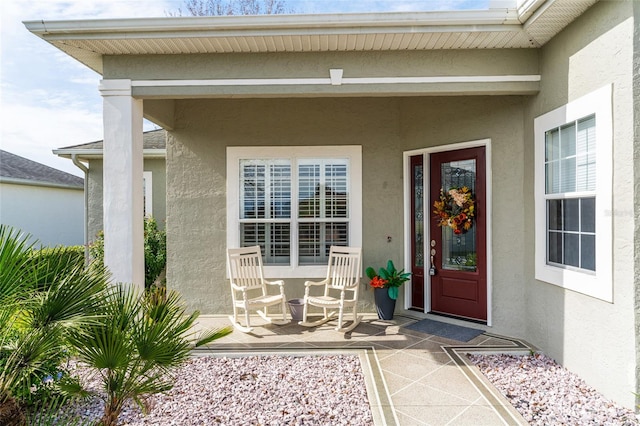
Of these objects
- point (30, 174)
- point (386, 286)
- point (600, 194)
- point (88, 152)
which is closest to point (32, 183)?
point (30, 174)

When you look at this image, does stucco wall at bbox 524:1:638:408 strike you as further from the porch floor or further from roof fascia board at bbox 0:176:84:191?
roof fascia board at bbox 0:176:84:191

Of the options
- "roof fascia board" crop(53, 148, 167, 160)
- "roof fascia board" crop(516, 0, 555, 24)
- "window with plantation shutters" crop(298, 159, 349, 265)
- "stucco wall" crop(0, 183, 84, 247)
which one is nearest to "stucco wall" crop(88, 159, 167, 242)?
"roof fascia board" crop(53, 148, 167, 160)

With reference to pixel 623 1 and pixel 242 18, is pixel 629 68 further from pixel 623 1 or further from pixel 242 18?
pixel 242 18

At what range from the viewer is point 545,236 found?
411cm

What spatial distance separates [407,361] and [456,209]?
2.25 m

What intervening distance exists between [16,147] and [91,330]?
58.0 ft

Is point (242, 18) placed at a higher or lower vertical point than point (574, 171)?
higher

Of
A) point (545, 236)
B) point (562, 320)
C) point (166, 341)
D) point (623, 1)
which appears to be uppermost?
point (623, 1)

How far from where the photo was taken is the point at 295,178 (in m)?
5.90

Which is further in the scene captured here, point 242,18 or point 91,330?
point 242,18

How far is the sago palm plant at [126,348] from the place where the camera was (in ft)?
6.91

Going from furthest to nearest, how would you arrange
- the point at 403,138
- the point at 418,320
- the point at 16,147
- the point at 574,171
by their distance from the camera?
1. the point at 16,147
2. the point at 403,138
3. the point at 418,320
4. the point at 574,171

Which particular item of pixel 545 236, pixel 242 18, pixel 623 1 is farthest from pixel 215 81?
pixel 545 236

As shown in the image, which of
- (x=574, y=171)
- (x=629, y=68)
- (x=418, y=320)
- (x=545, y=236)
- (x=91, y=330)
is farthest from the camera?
(x=418, y=320)
